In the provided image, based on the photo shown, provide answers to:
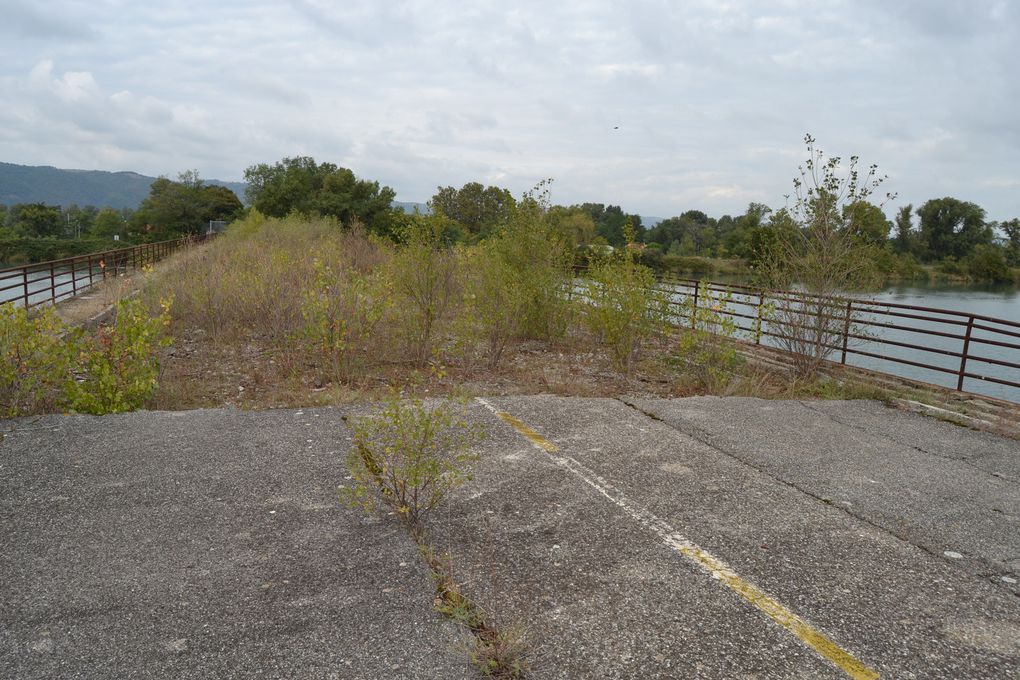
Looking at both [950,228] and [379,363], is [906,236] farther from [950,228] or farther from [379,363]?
[379,363]

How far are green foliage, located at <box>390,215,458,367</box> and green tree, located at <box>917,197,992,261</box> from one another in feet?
193

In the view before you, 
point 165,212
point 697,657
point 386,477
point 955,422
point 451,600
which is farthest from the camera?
point 165,212

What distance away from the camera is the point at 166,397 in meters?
7.70

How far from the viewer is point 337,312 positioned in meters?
9.01

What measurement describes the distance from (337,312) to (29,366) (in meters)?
3.50

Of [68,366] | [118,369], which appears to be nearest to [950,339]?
[118,369]

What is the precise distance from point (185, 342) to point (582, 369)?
7.01 meters

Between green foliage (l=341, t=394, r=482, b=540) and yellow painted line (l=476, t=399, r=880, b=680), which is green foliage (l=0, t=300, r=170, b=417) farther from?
yellow painted line (l=476, t=399, r=880, b=680)

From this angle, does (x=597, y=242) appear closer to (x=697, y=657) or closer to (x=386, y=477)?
(x=386, y=477)

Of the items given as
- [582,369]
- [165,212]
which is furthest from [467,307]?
[165,212]

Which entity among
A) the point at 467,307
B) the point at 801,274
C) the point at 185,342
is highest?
the point at 801,274

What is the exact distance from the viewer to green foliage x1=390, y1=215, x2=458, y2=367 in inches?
409

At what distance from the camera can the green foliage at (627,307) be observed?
10148mm

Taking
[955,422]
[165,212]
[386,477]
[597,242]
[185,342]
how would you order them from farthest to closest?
[165,212] < [597,242] < [185,342] < [955,422] < [386,477]
